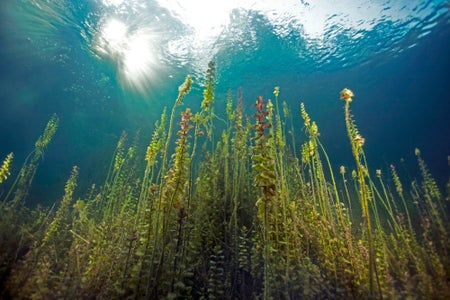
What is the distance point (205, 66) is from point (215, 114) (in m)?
6.10

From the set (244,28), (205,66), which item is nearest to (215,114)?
(244,28)

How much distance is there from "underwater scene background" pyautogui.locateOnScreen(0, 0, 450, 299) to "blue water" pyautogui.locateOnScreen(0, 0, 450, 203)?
0.10 meters

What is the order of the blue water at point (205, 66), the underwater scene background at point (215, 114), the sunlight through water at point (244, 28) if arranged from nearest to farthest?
the underwater scene background at point (215, 114), the sunlight through water at point (244, 28), the blue water at point (205, 66)

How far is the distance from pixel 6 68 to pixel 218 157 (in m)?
17.0

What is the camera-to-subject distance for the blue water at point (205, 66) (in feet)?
35.0

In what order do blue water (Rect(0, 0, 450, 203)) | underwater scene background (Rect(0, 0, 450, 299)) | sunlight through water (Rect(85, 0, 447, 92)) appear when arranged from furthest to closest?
1. blue water (Rect(0, 0, 450, 203))
2. sunlight through water (Rect(85, 0, 447, 92))
3. underwater scene background (Rect(0, 0, 450, 299))

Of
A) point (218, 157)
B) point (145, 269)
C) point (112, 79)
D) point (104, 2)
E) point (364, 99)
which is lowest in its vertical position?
point (145, 269)

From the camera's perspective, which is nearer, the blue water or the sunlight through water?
the sunlight through water

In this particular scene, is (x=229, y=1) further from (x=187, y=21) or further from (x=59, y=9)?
(x=59, y=9)

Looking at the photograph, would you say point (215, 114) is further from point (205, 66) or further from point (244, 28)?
point (205, 66)

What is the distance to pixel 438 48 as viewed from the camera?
13641 mm

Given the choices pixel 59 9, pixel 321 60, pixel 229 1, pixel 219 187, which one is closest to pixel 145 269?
pixel 219 187

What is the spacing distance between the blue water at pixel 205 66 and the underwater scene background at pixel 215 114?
0.10 meters

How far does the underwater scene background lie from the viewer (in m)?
2.68
